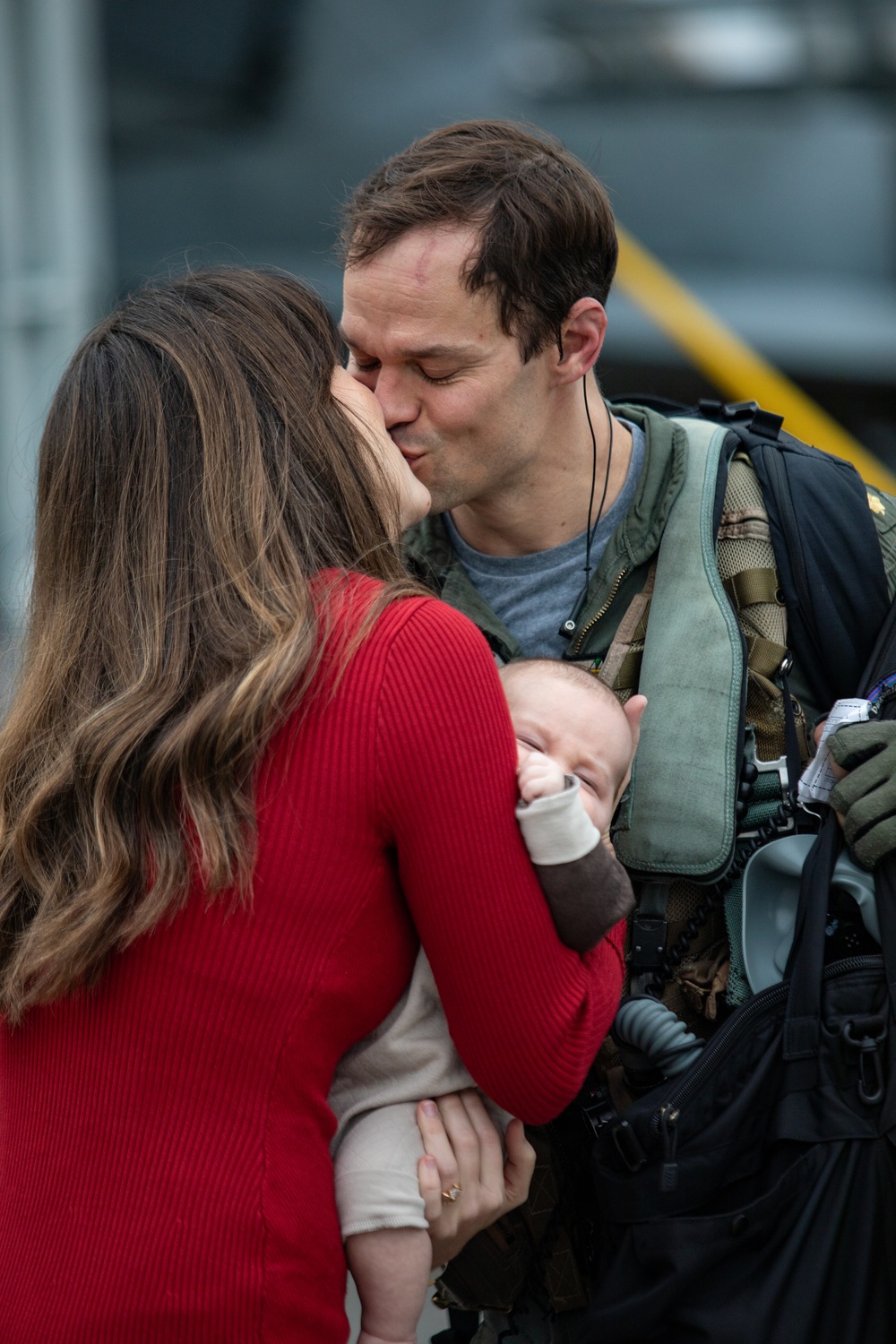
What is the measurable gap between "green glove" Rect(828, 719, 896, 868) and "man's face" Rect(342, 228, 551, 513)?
89 cm

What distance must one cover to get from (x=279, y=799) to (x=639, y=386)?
7306 mm

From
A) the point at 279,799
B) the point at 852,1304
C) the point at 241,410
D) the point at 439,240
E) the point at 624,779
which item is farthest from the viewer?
the point at 439,240

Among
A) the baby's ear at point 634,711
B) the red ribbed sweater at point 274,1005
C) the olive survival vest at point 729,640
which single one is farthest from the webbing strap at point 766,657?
the red ribbed sweater at point 274,1005

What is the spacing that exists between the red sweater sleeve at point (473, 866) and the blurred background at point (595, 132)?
6.51m

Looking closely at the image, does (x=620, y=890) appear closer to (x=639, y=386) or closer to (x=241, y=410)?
(x=241, y=410)

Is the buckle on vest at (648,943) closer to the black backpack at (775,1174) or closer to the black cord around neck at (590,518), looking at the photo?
the black backpack at (775,1174)

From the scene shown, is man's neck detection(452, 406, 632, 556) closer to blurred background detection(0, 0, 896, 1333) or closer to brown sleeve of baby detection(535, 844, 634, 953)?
brown sleeve of baby detection(535, 844, 634, 953)

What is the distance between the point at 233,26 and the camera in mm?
9320

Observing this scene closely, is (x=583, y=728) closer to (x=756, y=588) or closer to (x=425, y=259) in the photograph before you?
(x=756, y=588)

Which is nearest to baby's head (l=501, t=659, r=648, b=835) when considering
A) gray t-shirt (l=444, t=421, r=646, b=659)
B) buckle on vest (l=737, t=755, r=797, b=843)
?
buckle on vest (l=737, t=755, r=797, b=843)

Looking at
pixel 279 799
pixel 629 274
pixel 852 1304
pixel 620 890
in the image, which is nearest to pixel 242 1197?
pixel 279 799

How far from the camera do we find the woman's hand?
165cm

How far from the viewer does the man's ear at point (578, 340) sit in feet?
8.32

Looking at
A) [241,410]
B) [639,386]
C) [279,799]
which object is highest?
[241,410]
